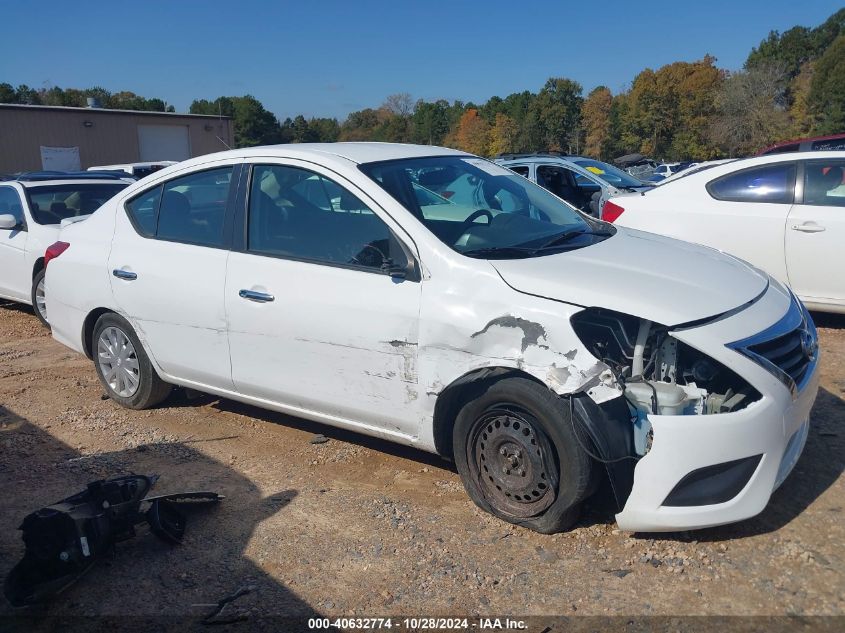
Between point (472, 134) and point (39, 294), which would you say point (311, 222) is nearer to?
point (39, 294)

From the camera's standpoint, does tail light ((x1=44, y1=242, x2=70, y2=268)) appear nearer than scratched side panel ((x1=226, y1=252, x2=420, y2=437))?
No

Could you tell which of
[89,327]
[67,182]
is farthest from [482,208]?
[67,182]

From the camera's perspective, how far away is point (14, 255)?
819cm

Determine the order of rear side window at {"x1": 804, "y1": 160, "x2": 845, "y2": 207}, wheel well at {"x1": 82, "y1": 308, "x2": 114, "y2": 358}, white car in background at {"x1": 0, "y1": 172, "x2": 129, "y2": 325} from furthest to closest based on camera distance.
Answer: white car in background at {"x1": 0, "y1": 172, "x2": 129, "y2": 325} → rear side window at {"x1": 804, "y1": 160, "x2": 845, "y2": 207} → wheel well at {"x1": 82, "y1": 308, "x2": 114, "y2": 358}

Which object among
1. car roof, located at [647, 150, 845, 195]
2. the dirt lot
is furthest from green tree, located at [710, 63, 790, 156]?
the dirt lot

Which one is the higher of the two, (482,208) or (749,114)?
(749,114)

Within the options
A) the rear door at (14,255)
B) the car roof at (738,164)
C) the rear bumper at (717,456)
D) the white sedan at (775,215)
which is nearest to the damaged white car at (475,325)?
the rear bumper at (717,456)

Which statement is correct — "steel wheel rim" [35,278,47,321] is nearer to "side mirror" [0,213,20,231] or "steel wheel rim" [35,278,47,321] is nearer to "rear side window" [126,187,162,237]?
"side mirror" [0,213,20,231]

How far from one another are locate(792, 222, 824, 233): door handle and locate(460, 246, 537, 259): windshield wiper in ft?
12.2

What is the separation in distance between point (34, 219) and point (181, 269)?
453 centimetres

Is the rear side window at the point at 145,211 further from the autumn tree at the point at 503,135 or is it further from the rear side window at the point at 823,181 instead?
the autumn tree at the point at 503,135

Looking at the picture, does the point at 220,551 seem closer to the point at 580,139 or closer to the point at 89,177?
the point at 89,177

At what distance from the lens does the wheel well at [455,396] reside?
3.45 metres

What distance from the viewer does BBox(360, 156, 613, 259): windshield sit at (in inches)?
153
